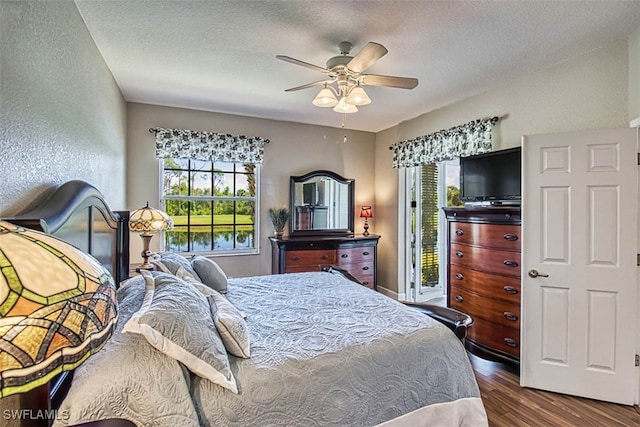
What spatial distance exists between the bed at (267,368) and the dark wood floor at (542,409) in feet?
2.18

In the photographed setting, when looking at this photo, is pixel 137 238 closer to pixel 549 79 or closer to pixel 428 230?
pixel 428 230

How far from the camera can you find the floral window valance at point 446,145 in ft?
11.5

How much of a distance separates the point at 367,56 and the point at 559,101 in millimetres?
1934

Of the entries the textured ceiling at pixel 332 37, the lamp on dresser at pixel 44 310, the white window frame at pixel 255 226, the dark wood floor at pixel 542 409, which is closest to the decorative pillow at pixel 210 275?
the textured ceiling at pixel 332 37

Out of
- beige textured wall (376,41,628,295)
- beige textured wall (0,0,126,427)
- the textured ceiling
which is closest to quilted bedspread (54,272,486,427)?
beige textured wall (0,0,126,427)

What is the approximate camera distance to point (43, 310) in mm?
525

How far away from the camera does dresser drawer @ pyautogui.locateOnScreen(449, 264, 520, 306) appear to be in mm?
2846

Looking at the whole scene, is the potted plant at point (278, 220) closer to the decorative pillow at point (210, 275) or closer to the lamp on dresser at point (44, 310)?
the decorative pillow at point (210, 275)

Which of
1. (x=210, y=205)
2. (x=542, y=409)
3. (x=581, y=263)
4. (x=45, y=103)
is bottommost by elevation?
(x=542, y=409)

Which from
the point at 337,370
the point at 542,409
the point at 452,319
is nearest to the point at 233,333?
the point at 337,370

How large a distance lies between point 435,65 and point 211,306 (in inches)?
104

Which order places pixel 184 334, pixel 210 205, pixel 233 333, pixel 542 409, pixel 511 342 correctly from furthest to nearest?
pixel 210 205 < pixel 511 342 < pixel 542 409 < pixel 233 333 < pixel 184 334

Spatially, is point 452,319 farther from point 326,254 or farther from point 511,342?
point 326,254

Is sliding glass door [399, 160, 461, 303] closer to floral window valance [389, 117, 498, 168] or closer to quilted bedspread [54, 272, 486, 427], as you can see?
floral window valance [389, 117, 498, 168]
